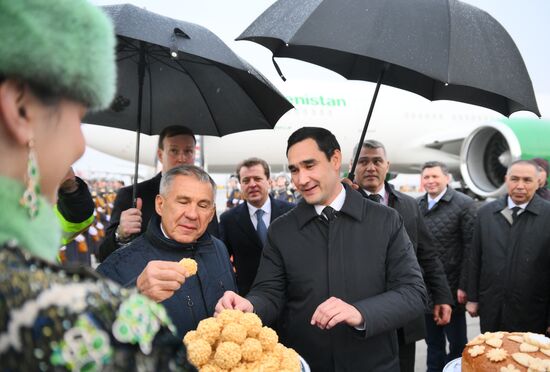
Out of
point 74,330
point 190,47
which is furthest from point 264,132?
point 74,330

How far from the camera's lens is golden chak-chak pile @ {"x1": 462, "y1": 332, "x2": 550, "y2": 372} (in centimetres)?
193

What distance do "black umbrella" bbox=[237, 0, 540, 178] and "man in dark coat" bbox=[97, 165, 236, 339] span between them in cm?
84

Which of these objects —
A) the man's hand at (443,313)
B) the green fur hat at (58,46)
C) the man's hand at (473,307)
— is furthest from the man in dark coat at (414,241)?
the green fur hat at (58,46)

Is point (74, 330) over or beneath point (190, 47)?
beneath

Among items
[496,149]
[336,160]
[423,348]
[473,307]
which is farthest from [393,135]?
[336,160]

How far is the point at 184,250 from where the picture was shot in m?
2.03

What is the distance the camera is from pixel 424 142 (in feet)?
49.2

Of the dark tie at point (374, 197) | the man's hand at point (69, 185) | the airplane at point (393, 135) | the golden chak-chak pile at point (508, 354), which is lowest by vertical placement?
the golden chak-chak pile at point (508, 354)

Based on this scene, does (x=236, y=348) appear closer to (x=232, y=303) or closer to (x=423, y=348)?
(x=232, y=303)

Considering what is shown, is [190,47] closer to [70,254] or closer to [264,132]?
[70,254]

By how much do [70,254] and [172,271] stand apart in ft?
26.2

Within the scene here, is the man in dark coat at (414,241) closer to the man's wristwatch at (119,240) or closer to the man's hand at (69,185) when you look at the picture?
the man's wristwatch at (119,240)

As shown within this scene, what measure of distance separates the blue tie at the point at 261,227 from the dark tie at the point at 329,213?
4.95ft

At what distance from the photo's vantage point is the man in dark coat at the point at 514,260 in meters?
3.67
